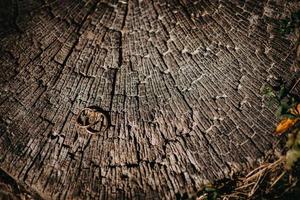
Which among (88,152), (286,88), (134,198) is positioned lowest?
(134,198)

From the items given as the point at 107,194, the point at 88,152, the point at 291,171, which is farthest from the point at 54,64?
the point at 291,171

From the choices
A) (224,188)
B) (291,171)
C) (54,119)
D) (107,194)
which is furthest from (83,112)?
(291,171)

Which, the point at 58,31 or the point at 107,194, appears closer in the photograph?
the point at 107,194

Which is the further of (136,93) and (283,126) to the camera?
(136,93)

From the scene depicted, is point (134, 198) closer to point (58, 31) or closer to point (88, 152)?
point (88, 152)

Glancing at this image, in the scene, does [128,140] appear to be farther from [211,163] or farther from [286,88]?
[286,88]

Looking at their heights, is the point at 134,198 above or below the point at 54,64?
below
